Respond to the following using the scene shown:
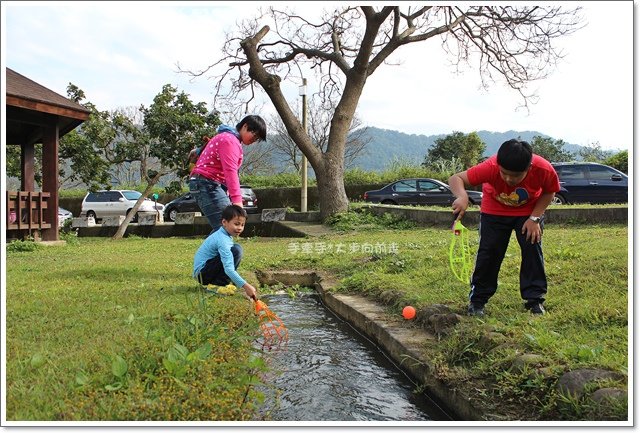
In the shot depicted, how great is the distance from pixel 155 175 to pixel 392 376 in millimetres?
13934

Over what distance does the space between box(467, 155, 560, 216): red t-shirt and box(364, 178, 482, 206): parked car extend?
1549cm

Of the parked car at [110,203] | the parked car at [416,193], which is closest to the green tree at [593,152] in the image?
the parked car at [416,193]

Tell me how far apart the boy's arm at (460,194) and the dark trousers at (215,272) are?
2.15m

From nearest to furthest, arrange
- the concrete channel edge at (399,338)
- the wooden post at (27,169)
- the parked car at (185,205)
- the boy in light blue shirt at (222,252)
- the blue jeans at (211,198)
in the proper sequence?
the concrete channel edge at (399,338) < the boy in light blue shirt at (222,252) < the blue jeans at (211,198) < the wooden post at (27,169) < the parked car at (185,205)

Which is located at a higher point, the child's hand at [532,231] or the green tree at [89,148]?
the green tree at [89,148]

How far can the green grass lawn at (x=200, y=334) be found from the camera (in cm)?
259

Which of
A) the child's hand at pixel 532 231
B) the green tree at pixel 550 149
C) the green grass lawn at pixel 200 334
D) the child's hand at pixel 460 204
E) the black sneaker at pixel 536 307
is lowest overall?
the green grass lawn at pixel 200 334

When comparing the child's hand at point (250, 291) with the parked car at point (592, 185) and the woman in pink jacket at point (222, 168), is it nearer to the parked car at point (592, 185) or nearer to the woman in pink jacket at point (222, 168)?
the woman in pink jacket at point (222, 168)

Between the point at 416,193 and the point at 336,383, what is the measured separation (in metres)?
17.1

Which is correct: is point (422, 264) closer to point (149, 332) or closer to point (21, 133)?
point (149, 332)

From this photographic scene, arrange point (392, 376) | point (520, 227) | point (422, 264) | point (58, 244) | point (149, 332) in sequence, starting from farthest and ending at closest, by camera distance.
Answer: point (58, 244)
point (422, 264)
point (520, 227)
point (392, 376)
point (149, 332)

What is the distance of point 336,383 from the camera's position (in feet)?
12.4
